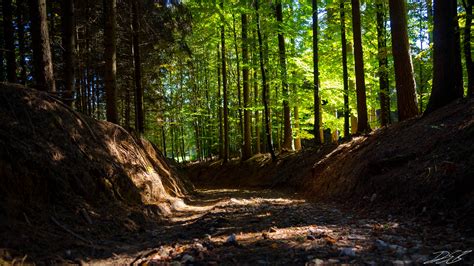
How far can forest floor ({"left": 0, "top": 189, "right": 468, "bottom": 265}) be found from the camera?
430 cm

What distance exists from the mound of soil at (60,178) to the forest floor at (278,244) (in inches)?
17.3

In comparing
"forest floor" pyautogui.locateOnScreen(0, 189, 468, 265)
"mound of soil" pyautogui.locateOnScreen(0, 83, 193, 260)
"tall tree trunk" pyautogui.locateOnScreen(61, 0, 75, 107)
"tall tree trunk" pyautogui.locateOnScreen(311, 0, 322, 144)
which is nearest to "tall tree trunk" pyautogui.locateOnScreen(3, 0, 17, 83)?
"tall tree trunk" pyautogui.locateOnScreen(61, 0, 75, 107)

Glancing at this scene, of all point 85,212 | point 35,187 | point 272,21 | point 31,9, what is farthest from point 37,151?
point 272,21

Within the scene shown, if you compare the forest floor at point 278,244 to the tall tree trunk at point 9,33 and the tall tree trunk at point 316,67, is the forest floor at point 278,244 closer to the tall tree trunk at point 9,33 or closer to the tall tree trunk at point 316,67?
the tall tree trunk at point 9,33

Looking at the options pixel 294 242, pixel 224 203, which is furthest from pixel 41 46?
pixel 294 242

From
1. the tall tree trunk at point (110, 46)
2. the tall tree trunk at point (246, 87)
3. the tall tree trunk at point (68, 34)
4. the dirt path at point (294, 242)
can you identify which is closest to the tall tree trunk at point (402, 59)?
the dirt path at point (294, 242)

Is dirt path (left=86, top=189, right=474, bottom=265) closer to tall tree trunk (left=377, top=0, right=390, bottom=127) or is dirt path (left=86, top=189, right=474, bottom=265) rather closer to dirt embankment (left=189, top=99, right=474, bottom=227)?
dirt embankment (left=189, top=99, right=474, bottom=227)

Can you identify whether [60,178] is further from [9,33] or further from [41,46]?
[9,33]

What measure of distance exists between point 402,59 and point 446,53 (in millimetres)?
2273

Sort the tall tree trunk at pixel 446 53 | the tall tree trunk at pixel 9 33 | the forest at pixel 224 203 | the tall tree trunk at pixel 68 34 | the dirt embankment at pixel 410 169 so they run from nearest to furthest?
the forest at pixel 224 203 < the dirt embankment at pixel 410 169 < the tall tree trunk at pixel 446 53 < the tall tree trunk at pixel 68 34 < the tall tree trunk at pixel 9 33

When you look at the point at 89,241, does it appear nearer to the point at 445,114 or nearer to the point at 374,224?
the point at 374,224

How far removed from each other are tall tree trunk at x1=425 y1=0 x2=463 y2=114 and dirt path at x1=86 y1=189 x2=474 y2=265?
16.9 ft

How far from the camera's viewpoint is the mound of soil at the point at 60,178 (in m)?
5.30

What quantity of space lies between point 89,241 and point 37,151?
6.37 feet
